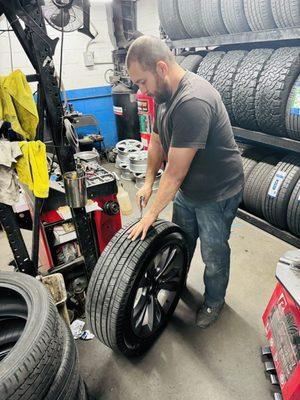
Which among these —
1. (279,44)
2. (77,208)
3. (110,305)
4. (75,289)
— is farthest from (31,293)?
(279,44)

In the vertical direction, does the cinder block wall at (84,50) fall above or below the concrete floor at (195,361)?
above

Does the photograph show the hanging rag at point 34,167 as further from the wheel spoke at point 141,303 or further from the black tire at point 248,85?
the black tire at point 248,85

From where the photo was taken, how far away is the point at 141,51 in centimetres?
122

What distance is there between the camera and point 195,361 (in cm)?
160

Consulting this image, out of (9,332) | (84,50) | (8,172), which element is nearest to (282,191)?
(8,172)

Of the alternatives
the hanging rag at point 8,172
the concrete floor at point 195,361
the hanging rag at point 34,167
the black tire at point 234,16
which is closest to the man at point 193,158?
the concrete floor at point 195,361

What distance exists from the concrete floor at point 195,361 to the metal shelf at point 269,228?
1.85 feet

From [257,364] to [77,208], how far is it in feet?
4.48

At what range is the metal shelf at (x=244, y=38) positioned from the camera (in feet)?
7.14

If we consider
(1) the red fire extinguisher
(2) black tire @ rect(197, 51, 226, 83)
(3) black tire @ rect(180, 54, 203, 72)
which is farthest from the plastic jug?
(1) the red fire extinguisher

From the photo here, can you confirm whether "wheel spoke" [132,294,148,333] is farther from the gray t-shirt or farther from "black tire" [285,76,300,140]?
"black tire" [285,76,300,140]

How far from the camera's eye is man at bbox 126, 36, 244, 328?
4.08ft

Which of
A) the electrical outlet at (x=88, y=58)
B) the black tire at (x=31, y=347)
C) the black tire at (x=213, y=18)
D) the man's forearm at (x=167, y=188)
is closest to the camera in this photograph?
the black tire at (x=31, y=347)

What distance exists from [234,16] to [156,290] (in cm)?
248
